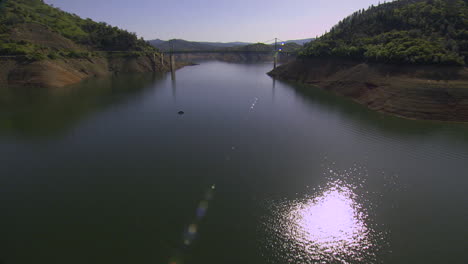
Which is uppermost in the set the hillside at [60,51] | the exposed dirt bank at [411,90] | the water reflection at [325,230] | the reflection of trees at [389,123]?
the hillside at [60,51]

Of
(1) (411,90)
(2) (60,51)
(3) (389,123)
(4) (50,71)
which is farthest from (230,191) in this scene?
(2) (60,51)

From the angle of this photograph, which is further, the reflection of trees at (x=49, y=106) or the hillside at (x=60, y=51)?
the hillside at (x=60, y=51)

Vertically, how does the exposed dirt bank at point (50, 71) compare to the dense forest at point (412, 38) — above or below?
below

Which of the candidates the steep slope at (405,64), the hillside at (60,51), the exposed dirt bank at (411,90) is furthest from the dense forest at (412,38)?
the hillside at (60,51)

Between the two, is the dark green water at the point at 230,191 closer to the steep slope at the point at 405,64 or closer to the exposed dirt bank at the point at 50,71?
the steep slope at the point at 405,64

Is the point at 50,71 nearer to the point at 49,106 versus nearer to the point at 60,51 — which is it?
the point at 60,51

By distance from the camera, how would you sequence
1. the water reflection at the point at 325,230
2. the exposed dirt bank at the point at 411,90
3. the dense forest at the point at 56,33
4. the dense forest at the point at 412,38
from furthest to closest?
1. the dense forest at the point at 56,33
2. the dense forest at the point at 412,38
3. the exposed dirt bank at the point at 411,90
4. the water reflection at the point at 325,230
